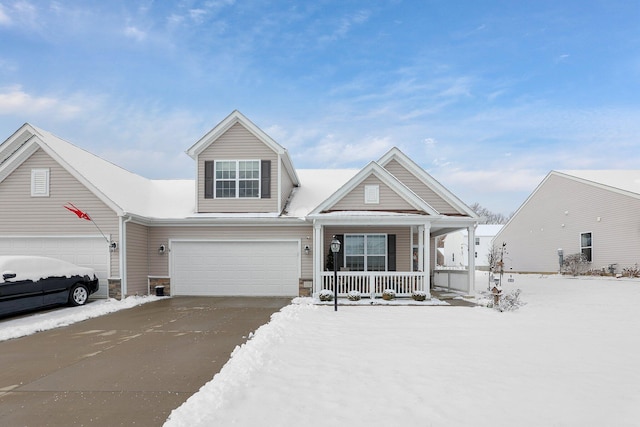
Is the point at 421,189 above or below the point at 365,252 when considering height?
above

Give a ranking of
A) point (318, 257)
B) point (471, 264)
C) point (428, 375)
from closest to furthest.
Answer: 1. point (428, 375)
2. point (318, 257)
3. point (471, 264)

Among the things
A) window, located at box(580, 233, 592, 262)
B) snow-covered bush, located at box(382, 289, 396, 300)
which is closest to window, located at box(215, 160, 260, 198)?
snow-covered bush, located at box(382, 289, 396, 300)

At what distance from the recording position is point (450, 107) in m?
20.4

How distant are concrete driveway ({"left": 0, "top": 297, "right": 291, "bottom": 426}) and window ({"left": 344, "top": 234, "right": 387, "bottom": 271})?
5817 millimetres

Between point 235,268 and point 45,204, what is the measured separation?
7160mm

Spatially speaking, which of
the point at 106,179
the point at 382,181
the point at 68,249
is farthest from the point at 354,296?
the point at 106,179

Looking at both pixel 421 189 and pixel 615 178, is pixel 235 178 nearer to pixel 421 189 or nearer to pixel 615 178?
pixel 421 189

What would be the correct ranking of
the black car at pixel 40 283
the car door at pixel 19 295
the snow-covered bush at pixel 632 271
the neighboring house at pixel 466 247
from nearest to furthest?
the car door at pixel 19 295 < the black car at pixel 40 283 < the snow-covered bush at pixel 632 271 < the neighboring house at pixel 466 247

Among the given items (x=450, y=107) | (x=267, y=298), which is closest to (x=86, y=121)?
(x=267, y=298)

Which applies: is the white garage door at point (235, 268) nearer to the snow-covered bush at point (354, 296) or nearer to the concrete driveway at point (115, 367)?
the snow-covered bush at point (354, 296)

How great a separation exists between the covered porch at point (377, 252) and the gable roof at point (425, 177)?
89cm

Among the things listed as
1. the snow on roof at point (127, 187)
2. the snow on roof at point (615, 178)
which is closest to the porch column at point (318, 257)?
the snow on roof at point (127, 187)

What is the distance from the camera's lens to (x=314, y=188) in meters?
17.8

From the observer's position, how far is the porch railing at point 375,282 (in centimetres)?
1316
